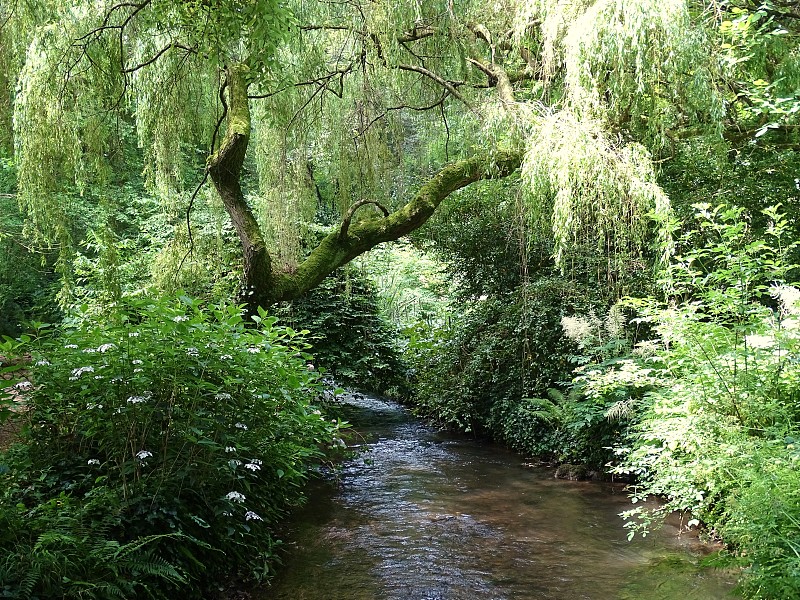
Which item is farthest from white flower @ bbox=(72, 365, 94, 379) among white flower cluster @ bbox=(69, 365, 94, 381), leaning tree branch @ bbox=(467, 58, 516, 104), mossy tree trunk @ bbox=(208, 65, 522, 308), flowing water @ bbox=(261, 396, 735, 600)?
leaning tree branch @ bbox=(467, 58, 516, 104)

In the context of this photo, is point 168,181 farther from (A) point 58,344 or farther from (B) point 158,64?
(A) point 58,344

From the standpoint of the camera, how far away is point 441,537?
4.40 meters

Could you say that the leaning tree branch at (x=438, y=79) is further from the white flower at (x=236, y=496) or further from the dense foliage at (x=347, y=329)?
the white flower at (x=236, y=496)

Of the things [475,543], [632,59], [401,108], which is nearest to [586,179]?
[632,59]

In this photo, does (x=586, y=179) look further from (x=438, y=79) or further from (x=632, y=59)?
(x=438, y=79)

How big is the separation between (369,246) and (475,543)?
9.96 ft

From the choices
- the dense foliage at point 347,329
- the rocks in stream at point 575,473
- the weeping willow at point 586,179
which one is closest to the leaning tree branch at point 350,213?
the weeping willow at point 586,179

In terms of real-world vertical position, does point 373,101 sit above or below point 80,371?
above

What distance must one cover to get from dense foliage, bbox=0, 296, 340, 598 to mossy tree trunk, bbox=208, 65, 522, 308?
68.7 inches

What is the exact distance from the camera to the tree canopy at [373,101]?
406cm

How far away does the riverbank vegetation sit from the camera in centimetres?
307

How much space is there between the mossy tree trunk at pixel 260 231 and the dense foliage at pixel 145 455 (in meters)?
1.74

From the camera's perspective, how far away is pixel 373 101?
5738 millimetres

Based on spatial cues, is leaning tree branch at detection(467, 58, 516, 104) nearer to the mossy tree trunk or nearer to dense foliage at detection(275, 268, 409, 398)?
the mossy tree trunk
